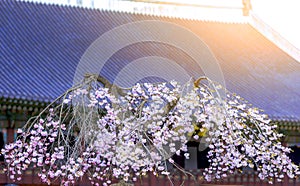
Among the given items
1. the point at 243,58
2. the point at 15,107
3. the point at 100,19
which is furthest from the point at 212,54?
the point at 15,107

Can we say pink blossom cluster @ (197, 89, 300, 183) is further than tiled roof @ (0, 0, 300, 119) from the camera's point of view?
No

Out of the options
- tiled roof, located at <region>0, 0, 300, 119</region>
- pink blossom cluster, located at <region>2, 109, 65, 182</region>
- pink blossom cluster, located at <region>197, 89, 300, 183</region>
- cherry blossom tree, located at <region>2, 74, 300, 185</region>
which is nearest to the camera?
cherry blossom tree, located at <region>2, 74, 300, 185</region>

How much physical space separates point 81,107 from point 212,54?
27.3 ft

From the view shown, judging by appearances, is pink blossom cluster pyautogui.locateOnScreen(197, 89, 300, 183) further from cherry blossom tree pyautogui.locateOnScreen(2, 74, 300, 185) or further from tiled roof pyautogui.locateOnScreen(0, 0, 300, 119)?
tiled roof pyautogui.locateOnScreen(0, 0, 300, 119)

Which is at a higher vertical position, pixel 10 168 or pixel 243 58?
pixel 243 58

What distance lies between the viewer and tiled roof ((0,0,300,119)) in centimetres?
1642

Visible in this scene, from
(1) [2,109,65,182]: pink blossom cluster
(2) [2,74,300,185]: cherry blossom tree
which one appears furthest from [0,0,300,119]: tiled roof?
(2) [2,74,300,185]: cherry blossom tree

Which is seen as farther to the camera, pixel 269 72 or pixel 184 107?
pixel 269 72

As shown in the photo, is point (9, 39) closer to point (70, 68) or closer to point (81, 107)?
point (70, 68)

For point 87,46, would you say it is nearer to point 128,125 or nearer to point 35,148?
point 35,148

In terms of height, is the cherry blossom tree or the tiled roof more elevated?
the tiled roof

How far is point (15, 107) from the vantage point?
48.7ft

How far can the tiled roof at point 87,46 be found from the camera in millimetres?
16422

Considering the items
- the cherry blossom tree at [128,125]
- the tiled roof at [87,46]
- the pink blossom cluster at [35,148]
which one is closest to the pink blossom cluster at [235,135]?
the cherry blossom tree at [128,125]
